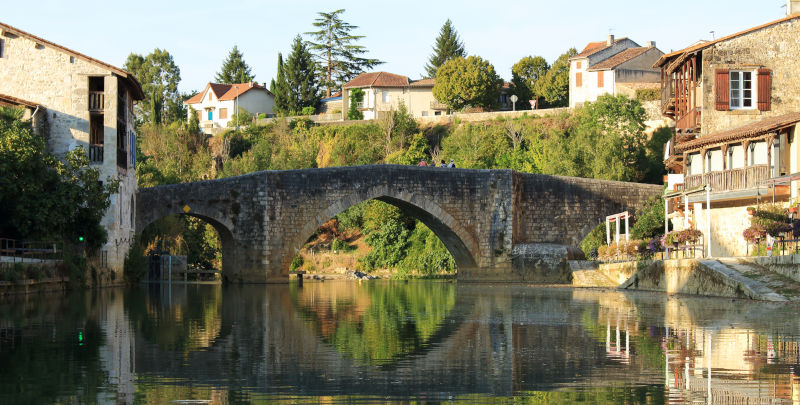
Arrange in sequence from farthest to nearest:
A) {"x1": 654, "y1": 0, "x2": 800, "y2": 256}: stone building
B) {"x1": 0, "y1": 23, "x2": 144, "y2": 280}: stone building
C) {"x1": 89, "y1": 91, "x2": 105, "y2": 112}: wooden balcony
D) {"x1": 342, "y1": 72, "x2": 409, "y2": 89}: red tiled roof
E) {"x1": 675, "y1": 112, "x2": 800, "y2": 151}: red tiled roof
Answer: {"x1": 342, "y1": 72, "x2": 409, "y2": 89}: red tiled roof < {"x1": 89, "y1": 91, "x2": 105, "y2": 112}: wooden balcony < {"x1": 0, "y1": 23, "x2": 144, "y2": 280}: stone building < {"x1": 654, "y1": 0, "x2": 800, "y2": 256}: stone building < {"x1": 675, "y1": 112, "x2": 800, "y2": 151}: red tiled roof

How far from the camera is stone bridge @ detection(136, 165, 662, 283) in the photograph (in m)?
32.6

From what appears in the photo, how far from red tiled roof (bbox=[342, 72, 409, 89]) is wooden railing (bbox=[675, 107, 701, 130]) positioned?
113 feet

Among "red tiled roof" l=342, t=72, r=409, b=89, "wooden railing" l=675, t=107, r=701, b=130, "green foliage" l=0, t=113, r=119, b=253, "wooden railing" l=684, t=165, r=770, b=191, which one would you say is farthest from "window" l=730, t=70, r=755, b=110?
"red tiled roof" l=342, t=72, r=409, b=89

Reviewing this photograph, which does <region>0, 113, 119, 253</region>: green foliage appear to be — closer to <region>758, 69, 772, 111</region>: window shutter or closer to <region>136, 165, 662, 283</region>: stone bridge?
<region>136, 165, 662, 283</region>: stone bridge

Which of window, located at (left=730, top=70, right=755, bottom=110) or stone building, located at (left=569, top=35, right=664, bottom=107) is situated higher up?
stone building, located at (left=569, top=35, right=664, bottom=107)

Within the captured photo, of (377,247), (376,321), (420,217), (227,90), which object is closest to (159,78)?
(227,90)

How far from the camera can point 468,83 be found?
61875 mm

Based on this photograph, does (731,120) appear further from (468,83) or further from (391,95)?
(391,95)

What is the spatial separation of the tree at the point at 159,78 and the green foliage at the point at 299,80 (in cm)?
1112

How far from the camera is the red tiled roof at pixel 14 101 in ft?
89.5

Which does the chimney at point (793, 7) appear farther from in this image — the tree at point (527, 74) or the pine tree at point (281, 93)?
the pine tree at point (281, 93)

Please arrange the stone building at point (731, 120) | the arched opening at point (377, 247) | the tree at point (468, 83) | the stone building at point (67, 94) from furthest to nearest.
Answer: the tree at point (468, 83) → the arched opening at point (377, 247) → the stone building at point (67, 94) → the stone building at point (731, 120)

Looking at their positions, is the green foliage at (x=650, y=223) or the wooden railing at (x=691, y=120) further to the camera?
the green foliage at (x=650, y=223)

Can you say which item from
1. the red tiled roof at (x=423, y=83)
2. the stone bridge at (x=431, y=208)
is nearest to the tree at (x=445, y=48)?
the red tiled roof at (x=423, y=83)
